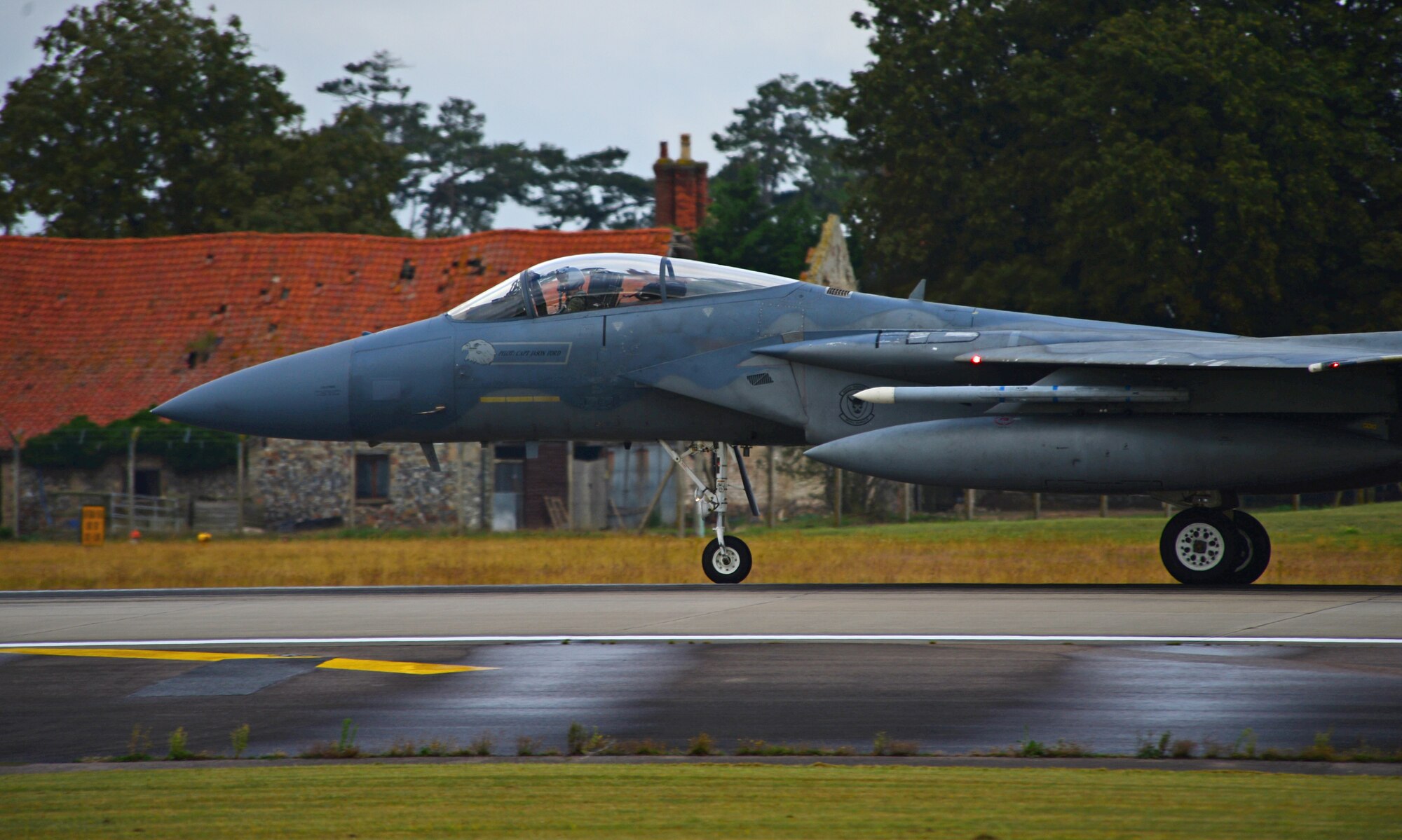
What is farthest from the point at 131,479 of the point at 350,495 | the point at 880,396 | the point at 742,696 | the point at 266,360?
the point at 742,696

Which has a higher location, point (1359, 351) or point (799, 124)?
point (799, 124)

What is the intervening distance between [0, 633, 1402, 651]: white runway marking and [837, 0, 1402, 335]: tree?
1061 inches

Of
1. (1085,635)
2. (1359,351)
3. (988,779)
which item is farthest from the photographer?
(1359,351)

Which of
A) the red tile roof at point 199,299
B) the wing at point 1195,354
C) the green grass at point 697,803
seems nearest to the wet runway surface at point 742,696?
the green grass at point 697,803

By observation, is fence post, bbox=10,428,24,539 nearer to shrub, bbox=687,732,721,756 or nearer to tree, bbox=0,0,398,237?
tree, bbox=0,0,398,237

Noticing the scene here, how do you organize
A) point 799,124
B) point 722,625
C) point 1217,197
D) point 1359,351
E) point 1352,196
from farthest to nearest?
1. point 799,124
2. point 1352,196
3. point 1217,197
4. point 1359,351
5. point 722,625

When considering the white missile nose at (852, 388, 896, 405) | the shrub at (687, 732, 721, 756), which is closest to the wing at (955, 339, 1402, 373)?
the white missile nose at (852, 388, 896, 405)

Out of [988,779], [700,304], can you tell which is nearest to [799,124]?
[700,304]

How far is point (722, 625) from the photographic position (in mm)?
11164

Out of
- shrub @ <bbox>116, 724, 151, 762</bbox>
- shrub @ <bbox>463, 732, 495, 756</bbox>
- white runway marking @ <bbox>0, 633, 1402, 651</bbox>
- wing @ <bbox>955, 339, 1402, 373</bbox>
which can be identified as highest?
wing @ <bbox>955, 339, 1402, 373</bbox>

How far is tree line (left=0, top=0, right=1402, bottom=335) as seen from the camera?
35.6m

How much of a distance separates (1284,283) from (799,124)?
6095 centimetres

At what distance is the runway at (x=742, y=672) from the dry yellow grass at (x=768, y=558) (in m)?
4.34

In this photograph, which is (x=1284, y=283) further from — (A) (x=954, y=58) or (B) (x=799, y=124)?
(B) (x=799, y=124)
